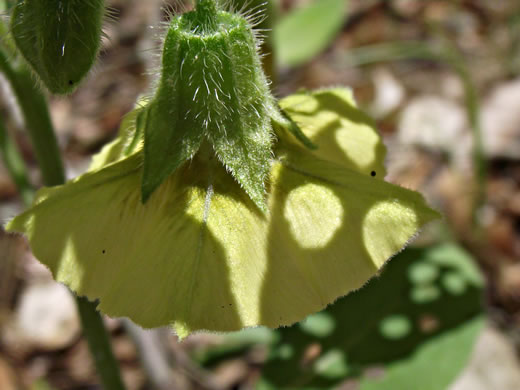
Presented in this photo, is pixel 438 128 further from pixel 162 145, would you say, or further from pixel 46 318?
pixel 162 145

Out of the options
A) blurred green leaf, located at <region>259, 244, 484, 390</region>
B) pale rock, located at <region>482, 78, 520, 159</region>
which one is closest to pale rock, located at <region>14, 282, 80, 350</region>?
blurred green leaf, located at <region>259, 244, 484, 390</region>

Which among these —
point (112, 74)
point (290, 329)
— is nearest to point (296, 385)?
point (290, 329)

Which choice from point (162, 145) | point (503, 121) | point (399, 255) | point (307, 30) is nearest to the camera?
point (162, 145)

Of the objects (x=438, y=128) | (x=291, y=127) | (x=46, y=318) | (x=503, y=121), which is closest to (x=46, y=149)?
(x=291, y=127)

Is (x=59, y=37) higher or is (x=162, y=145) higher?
(x=59, y=37)

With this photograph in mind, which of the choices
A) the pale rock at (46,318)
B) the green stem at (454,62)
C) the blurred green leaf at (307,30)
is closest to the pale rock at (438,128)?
the green stem at (454,62)

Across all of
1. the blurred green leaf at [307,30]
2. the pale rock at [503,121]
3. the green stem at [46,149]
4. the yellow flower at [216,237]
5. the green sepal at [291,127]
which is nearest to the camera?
the yellow flower at [216,237]

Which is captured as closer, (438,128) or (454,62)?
(454,62)

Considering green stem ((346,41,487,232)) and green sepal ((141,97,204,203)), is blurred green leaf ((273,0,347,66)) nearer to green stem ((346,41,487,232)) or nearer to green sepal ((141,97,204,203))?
→ green stem ((346,41,487,232))

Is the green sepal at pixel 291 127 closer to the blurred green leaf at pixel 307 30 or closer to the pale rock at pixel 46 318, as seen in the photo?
the blurred green leaf at pixel 307 30
